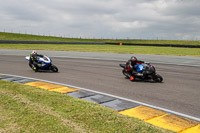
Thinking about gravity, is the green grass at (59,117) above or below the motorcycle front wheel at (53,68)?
below

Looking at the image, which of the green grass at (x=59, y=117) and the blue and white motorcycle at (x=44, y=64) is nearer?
the green grass at (x=59, y=117)

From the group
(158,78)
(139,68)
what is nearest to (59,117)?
(139,68)

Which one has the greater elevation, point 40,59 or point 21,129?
point 40,59

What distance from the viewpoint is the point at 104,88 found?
8.73 metres

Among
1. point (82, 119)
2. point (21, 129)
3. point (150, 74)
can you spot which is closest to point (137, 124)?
point (82, 119)

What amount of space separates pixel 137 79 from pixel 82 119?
20.4 feet

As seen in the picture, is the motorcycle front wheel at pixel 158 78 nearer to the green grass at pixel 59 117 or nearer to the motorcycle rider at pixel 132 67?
the motorcycle rider at pixel 132 67

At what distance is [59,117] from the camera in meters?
5.11

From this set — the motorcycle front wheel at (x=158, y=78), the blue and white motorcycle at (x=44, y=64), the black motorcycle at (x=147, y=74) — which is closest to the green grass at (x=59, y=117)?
the black motorcycle at (x=147, y=74)

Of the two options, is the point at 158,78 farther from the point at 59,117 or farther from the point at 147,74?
the point at 59,117

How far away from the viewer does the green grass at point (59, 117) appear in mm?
4484

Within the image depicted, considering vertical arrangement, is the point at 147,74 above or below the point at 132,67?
below

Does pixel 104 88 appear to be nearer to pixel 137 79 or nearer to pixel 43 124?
pixel 137 79

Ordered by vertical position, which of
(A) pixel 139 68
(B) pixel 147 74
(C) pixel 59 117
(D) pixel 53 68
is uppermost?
(A) pixel 139 68
